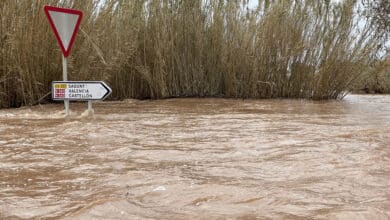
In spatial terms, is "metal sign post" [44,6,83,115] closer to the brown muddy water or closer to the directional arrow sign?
the directional arrow sign

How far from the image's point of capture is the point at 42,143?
139 inches

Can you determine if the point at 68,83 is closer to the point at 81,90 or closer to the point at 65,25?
the point at 81,90

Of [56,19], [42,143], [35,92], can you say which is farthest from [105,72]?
[42,143]

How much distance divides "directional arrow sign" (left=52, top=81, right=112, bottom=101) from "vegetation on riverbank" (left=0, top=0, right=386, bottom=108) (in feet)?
9.92

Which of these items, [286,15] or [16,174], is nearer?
[16,174]

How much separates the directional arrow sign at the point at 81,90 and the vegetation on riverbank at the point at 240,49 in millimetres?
3022

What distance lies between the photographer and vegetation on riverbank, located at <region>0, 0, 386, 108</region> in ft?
29.3

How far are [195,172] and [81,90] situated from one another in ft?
10.4

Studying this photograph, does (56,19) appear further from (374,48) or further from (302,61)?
(374,48)

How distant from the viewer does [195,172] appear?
2.60 meters

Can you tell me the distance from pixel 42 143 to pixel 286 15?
6.47 m

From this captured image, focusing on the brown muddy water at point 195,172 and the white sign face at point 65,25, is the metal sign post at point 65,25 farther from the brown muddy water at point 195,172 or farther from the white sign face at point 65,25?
the brown muddy water at point 195,172

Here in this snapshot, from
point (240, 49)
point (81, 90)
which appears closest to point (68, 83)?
point (81, 90)

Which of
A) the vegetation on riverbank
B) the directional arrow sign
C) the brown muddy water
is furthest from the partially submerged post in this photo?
the vegetation on riverbank
